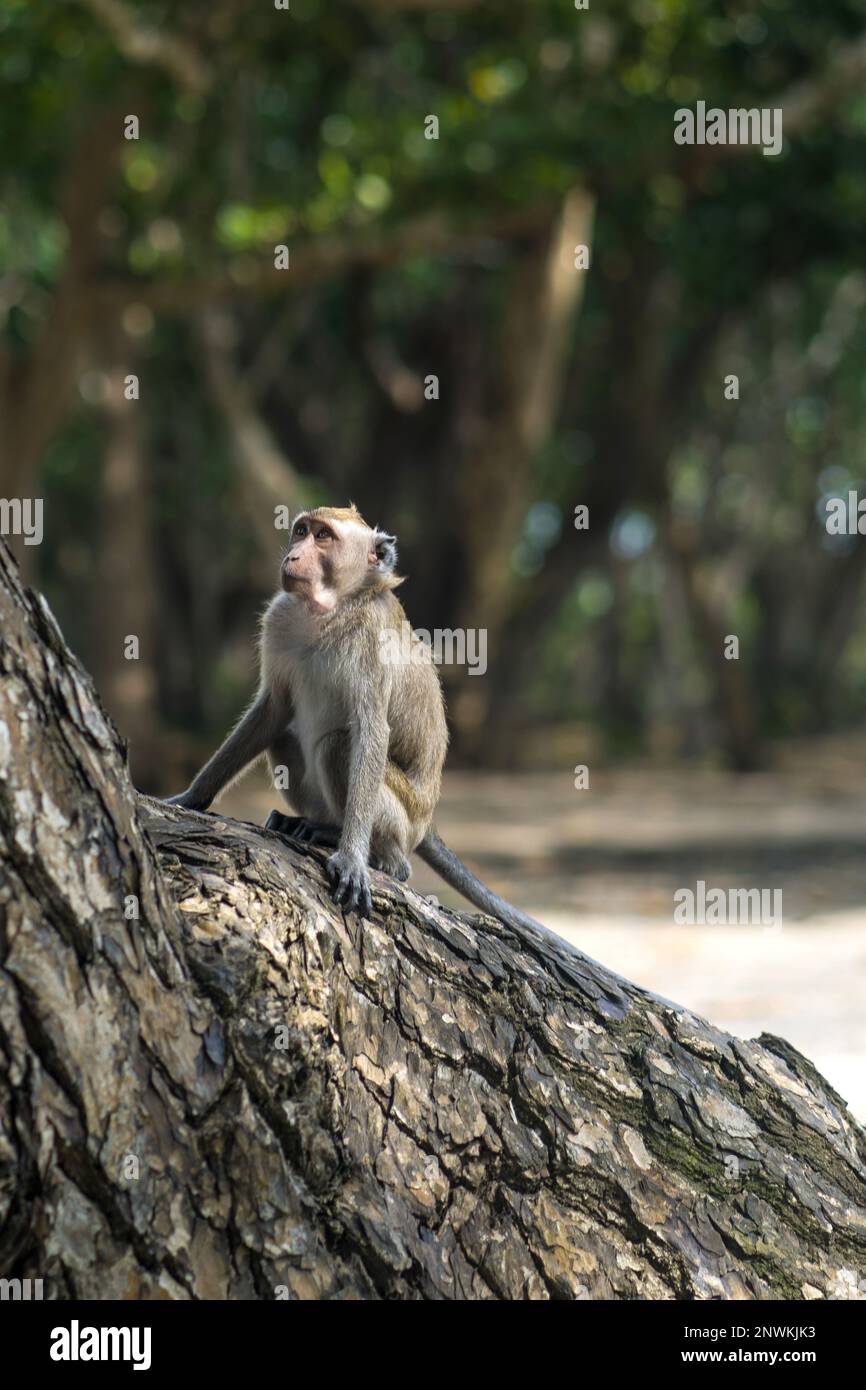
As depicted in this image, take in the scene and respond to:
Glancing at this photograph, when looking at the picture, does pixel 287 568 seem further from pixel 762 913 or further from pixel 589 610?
pixel 589 610

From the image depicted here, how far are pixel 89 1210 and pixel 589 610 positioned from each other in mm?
Answer: 50643

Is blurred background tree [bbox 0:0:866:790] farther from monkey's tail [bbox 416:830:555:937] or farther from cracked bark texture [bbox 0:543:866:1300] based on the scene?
cracked bark texture [bbox 0:543:866:1300]

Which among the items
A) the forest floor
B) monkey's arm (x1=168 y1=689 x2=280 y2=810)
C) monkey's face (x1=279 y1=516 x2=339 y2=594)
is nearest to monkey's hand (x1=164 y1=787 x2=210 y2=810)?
monkey's arm (x1=168 y1=689 x2=280 y2=810)

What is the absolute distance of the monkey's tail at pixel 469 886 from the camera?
4.34 metres

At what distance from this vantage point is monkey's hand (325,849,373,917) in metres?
3.84

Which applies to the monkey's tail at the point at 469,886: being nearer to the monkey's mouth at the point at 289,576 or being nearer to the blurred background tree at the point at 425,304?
the monkey's mouth at the point at 289,576

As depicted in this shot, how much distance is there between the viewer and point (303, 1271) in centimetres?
316

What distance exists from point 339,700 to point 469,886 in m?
0.71

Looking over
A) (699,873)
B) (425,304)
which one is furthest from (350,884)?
(425,304)

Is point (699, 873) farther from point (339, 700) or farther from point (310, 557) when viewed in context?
point (310, 557)

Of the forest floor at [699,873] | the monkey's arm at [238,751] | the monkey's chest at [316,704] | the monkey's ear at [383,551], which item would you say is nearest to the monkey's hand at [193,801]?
the monkey's arm at [238,751]

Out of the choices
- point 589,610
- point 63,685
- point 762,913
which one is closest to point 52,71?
point 762,913

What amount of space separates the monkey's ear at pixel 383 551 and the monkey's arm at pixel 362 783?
0.42m

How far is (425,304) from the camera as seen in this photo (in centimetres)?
2503
